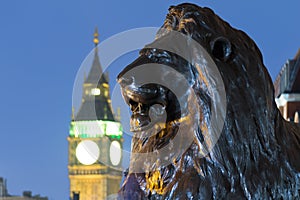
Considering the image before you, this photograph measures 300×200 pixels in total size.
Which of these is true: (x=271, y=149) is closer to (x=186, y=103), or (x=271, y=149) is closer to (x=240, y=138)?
(x=240, y=138)

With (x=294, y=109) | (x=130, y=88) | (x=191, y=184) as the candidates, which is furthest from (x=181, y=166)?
(x=294, y=109)

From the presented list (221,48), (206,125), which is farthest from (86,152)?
(206,125)

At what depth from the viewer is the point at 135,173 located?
13.2 ft

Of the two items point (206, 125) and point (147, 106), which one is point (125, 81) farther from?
point (206, 125)

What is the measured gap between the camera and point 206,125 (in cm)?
381

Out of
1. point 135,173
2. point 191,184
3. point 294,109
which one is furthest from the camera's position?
point 294,109

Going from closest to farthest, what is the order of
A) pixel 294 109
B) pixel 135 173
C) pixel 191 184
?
pixel 191 184 → pixel 135 173 → pixel 294 109

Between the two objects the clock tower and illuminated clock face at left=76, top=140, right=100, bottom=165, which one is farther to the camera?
illuminated clock face at left=76, top=140, right=100, bottom=165

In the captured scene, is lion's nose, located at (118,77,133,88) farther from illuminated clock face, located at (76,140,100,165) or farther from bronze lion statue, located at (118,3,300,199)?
illuminated clock face, located at (76,140,100,165)

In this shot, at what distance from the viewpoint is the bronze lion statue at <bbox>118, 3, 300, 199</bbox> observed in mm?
3807

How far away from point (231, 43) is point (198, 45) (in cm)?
17

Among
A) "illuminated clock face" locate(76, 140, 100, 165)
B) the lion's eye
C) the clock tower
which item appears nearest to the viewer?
the lion's eye

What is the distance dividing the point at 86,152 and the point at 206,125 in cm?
8085

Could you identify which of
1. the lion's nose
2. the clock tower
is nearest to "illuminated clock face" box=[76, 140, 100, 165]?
the clock tower
